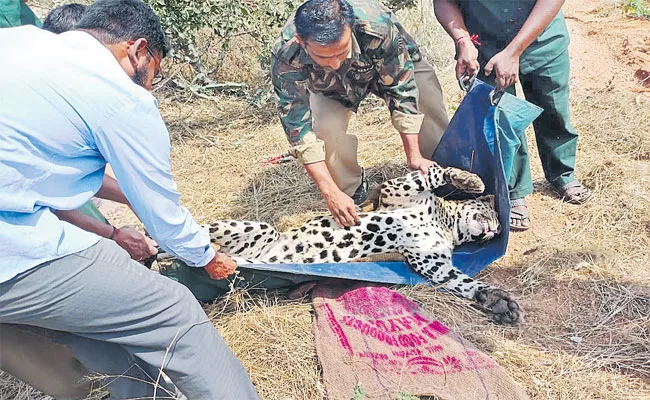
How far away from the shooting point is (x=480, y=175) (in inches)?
157

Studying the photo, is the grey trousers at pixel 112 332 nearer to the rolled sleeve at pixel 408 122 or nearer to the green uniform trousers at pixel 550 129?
the rolled sleeve at pixel 408 122

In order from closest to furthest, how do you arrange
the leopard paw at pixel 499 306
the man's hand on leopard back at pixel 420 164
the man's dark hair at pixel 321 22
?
1. the man's dark hair at pixel 321 22
2. the leopard paw at pixel 499 306
3. the man's hand on leopard back at pixel 420 164

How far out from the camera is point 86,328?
2256mm

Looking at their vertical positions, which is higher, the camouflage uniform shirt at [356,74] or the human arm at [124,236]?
the camouflage uniform shirt at [356,74]

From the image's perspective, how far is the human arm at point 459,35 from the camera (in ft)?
12.1

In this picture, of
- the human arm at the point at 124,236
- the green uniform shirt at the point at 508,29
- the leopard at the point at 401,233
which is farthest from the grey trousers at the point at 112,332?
the green uniform shirt at the point at 508,29

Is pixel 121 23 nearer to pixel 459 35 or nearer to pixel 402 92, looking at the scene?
pixel 402 92

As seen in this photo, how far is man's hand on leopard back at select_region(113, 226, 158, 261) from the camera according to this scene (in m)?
3.07

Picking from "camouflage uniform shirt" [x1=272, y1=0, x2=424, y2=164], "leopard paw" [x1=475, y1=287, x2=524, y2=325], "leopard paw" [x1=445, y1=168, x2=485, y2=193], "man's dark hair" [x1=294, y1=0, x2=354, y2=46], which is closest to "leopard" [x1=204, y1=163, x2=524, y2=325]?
"leopard paw" [x1=445, y1=168, x2=485, y2=193]

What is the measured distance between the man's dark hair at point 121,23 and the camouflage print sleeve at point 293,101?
1.47 metres

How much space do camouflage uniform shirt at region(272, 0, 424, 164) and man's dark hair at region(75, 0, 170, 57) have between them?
54.4 inches

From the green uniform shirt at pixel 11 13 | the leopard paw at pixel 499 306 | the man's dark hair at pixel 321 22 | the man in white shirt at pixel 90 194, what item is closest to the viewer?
the man in white shirt at pixel 90 194

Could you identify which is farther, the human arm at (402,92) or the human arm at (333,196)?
the human arm at (402,92)

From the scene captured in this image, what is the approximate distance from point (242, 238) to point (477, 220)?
164 cm
